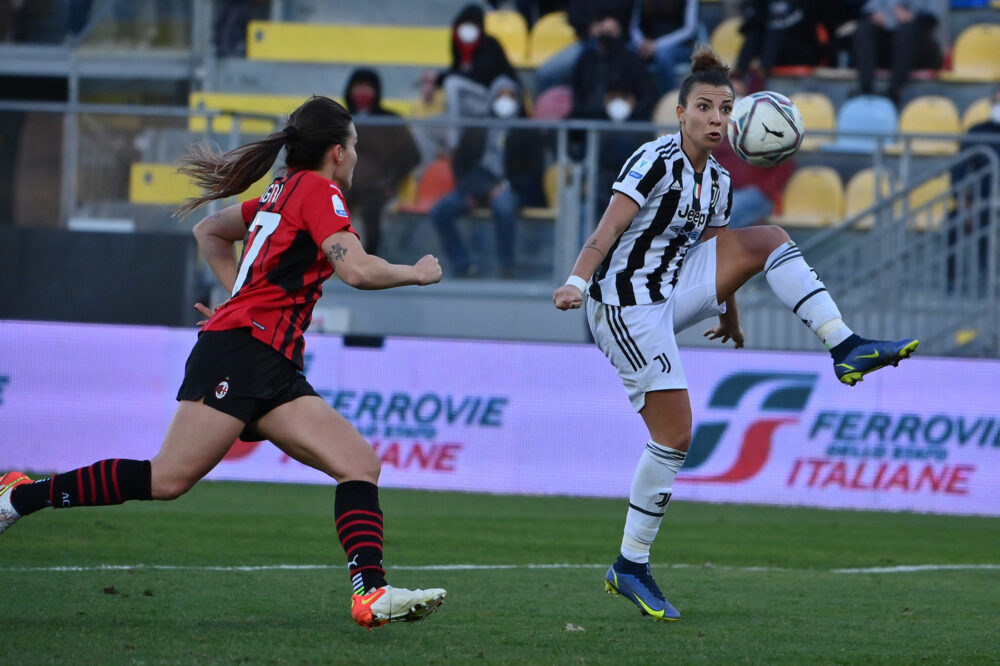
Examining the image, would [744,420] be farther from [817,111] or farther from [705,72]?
[705,72]

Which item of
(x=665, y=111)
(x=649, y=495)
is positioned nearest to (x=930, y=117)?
(x=665, y=111)

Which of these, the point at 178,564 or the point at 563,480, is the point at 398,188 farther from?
the point at 178,564

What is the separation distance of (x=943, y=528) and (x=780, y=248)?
5.06 meters

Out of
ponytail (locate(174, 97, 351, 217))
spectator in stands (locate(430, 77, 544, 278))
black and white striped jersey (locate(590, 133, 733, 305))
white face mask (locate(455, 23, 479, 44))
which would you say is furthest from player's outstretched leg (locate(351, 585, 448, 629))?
white face mask (locate(455, 23, 479, 44))

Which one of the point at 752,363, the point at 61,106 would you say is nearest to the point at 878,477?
the point at 752,363

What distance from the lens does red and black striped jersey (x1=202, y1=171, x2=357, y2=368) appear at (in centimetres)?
513

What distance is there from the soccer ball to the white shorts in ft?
1.52

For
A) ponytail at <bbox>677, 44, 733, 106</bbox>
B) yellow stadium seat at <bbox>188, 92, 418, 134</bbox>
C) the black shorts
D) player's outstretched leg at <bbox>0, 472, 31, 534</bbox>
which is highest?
ponytail at <bbox>677, 44, 733, 106</bbox>

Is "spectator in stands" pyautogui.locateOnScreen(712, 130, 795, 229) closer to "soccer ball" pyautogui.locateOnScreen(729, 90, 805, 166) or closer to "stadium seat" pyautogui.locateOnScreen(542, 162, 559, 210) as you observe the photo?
"stadium seat" pyautogui.locateOnScreen(542, 162, 559, 210)

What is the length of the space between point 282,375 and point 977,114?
12187 mm

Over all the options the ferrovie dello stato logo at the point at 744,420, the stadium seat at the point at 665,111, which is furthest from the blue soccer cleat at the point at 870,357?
the stadium seat at the point at 665,111

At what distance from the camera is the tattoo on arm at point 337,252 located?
16.3 feet

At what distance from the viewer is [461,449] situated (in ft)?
38.8

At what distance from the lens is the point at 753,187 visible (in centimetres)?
1352
